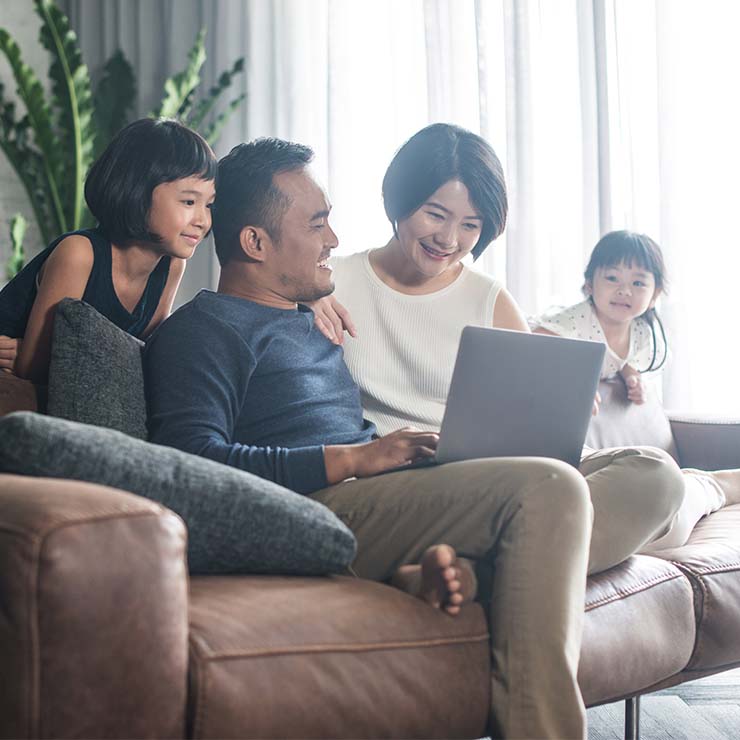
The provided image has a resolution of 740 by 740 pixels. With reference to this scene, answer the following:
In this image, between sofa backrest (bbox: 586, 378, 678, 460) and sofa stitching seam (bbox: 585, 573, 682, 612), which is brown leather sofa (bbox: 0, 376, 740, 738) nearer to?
sofa stitching seam (bbox: 585, 573, 682, 612)

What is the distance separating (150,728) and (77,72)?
3218 mm

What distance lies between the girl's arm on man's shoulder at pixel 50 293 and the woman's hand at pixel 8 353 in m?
0.03

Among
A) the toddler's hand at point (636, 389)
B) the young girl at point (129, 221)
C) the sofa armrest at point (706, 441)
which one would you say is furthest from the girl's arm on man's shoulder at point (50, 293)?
the sofa armrest at point (706, 441)

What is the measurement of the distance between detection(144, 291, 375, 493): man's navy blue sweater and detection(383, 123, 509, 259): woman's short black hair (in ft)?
1.21

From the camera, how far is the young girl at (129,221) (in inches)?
70.8

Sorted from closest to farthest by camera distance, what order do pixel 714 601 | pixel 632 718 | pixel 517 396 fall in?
pixel 517 396 < pixel 714 601 < pixel 632 718

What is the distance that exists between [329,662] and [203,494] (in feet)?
0.74

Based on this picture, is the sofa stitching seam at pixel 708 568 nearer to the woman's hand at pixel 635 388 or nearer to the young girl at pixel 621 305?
the woman's hand at pixel 635 388

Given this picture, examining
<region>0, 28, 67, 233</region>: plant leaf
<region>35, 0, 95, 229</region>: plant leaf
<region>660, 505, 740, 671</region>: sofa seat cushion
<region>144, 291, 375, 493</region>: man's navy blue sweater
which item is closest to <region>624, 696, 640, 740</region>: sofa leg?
<region>660, 505, 740, 671</region>: sofa seat cushion

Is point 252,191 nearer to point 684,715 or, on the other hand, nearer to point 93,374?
point 93,374

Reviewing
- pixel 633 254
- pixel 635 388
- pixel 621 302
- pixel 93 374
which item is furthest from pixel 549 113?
pixel 93 374

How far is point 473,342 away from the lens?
1387mm

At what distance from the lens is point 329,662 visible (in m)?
1.08

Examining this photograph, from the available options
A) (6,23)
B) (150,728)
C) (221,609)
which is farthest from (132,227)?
(6,23)
